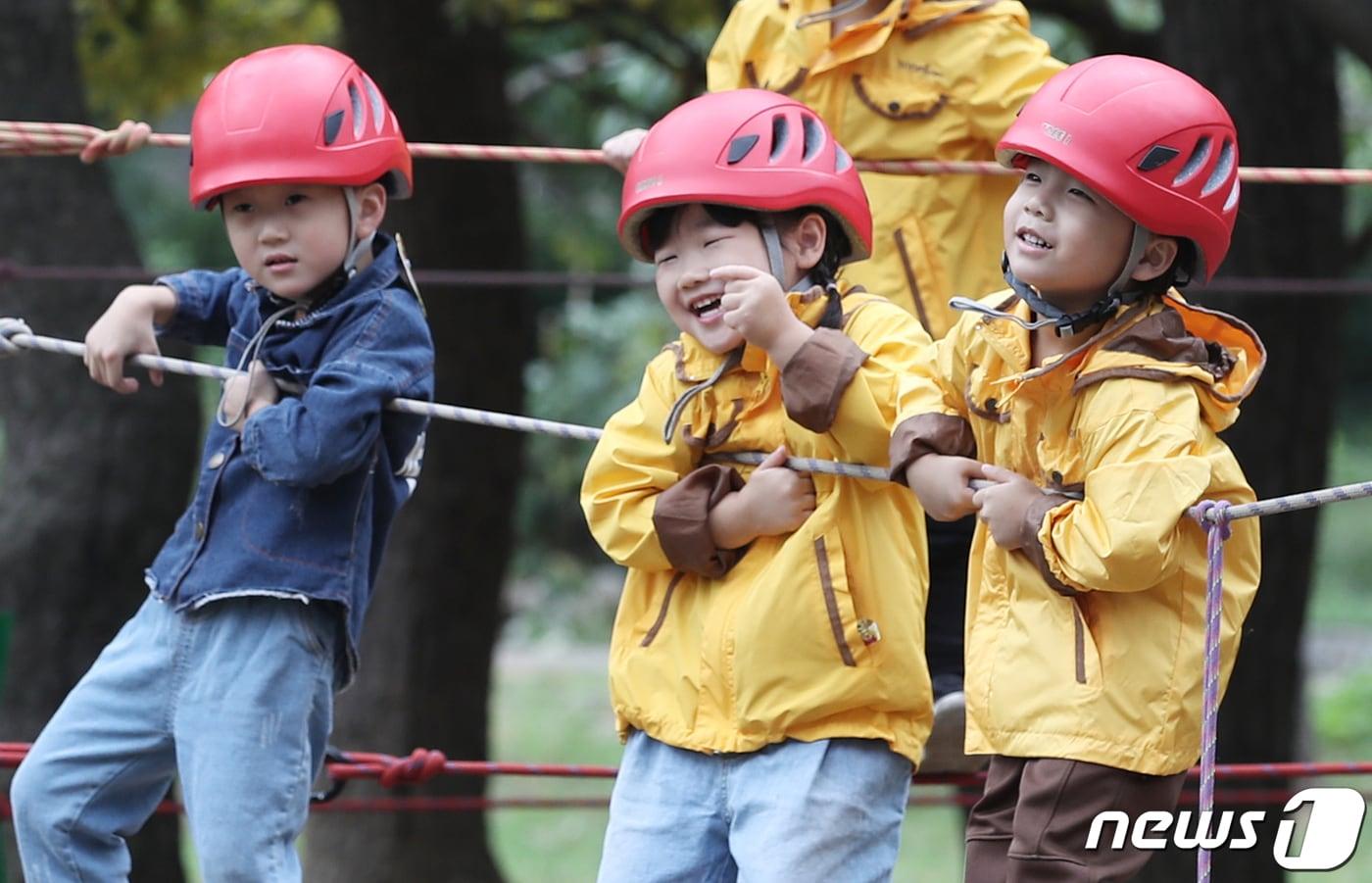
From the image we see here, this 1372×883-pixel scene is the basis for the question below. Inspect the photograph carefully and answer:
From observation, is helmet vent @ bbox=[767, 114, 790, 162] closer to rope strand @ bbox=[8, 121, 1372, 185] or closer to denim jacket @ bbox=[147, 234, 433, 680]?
A: rope strand @ bbox=[8, 121, 1372, 185]

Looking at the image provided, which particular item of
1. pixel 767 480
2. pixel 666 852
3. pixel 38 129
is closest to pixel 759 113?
pixel 767 480

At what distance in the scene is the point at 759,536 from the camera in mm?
3064

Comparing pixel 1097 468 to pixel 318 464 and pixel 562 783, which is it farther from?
pixel 562 783

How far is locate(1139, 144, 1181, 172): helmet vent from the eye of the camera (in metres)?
2.76

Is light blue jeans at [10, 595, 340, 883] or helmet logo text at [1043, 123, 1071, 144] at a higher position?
helmet logo text at [1043, 123, 1071, 144]

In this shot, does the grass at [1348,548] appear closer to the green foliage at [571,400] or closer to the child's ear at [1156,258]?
the green foliage at [571,400]

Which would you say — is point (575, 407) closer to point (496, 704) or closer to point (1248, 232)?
point (496, 704)

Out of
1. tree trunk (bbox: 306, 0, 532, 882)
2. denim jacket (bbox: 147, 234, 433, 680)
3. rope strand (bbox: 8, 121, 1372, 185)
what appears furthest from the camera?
tree trunk (bbox: 306, 0, 532, 882)

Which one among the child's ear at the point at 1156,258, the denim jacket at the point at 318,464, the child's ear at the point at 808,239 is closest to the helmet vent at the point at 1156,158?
the child's ear at the point at 1156,258

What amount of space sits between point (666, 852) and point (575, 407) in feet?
27.9

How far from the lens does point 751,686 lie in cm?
298

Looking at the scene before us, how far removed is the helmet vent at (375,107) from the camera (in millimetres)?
3410

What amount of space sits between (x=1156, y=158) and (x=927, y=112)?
1.18 meters

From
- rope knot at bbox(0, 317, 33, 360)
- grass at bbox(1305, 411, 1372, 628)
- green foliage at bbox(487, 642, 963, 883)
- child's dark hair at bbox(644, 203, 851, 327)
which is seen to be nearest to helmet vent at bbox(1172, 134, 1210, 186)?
child's dark hair at bbox(644, 203, 851, 327)
